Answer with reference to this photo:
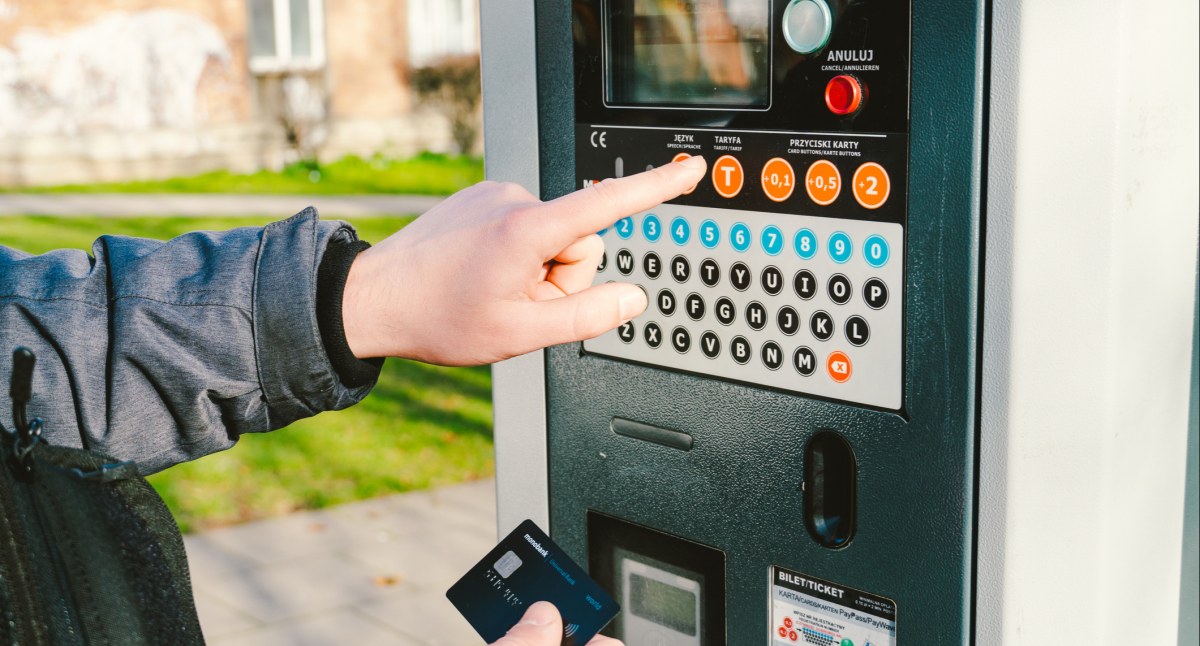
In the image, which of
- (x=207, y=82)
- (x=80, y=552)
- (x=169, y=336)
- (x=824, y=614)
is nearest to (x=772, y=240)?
(x=824, y=614)

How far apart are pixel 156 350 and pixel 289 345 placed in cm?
13

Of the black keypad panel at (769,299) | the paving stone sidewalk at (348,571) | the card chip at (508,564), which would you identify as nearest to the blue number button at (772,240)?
the black keypad panel at (769,299)

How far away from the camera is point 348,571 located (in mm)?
4219

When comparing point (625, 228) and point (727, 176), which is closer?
point (727, 176)

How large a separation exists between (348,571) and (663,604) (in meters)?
2.84

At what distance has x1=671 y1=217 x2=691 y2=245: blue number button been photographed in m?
1.42

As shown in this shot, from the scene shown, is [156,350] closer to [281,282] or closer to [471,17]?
[281,282]

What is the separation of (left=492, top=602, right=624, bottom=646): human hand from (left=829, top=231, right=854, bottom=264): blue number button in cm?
47

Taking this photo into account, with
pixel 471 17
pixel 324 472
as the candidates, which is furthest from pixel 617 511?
pixel 471 17

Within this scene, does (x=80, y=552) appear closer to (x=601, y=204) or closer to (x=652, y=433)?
(x=601, y=204)

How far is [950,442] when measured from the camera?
1216mm

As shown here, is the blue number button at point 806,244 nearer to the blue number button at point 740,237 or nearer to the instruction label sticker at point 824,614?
the blue number button at point 740,237

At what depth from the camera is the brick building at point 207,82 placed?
12625mm

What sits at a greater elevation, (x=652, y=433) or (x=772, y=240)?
(x=772, y=240)
